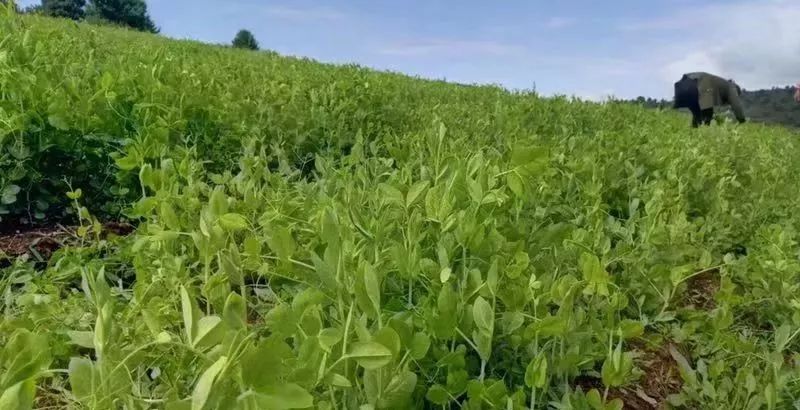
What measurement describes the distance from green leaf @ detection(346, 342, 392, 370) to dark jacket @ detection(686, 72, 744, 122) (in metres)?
14.2

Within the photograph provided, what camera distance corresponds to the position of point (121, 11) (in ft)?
127

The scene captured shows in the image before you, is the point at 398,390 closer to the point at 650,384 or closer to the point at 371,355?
the point at 371,355

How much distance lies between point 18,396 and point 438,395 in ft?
2.32

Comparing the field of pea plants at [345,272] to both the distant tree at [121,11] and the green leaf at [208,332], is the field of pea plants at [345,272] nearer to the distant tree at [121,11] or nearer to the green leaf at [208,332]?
the green leaf at [208,332]

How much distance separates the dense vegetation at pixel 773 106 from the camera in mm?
17922

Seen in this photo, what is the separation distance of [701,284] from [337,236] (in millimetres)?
2121

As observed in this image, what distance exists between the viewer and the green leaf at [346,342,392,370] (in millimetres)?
1063

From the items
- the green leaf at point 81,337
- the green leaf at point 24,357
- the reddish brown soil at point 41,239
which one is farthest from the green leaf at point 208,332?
the reddish brown soil at point 41,239

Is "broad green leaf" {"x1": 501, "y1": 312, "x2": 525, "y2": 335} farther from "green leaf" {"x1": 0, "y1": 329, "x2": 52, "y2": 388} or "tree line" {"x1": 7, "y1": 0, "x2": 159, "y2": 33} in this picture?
"tree line" {"x1": 7, "y1": 0, "x2": 159, "y2": 33}

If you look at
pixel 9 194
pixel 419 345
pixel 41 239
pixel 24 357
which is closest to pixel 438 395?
pixel 419 345

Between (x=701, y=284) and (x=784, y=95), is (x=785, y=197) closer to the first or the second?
(x=701, y=284)

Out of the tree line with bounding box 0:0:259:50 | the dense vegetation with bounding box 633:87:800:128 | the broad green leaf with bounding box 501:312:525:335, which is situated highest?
the tree line with bounding box 0:0:259:50

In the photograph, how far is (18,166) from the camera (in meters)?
2.71

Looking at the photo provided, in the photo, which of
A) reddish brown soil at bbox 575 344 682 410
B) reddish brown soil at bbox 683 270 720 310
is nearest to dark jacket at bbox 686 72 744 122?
reddish brown soil at bbox 683 270 720 310
